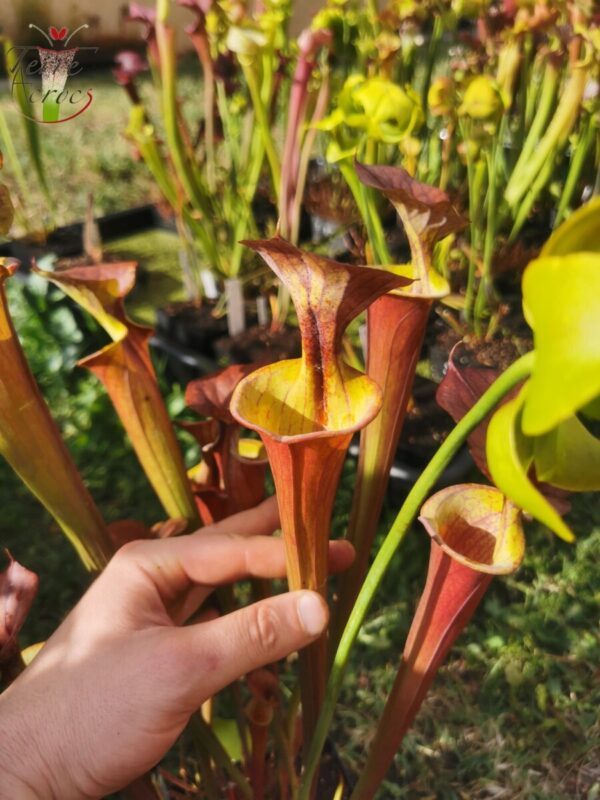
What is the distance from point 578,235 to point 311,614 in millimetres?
408

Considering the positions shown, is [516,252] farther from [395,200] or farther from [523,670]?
[395,200]

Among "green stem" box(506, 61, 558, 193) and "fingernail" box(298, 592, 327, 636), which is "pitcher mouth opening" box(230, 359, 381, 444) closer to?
"fingernail" box(298, 592, 327, 636)

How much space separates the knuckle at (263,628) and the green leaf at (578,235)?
408 millimetres

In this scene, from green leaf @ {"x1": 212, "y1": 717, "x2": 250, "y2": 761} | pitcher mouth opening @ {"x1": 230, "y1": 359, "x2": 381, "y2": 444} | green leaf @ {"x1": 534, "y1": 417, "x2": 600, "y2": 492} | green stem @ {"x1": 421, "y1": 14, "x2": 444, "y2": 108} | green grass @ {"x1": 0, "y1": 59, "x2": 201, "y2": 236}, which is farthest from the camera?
green grass @ {"x1": 0, "y1": 59, "x2": 201, "y2": 236}

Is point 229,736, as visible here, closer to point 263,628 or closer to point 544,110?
point 263,628

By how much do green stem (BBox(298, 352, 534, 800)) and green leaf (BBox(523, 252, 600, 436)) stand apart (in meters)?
0.03

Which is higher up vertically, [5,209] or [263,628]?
[5,209]

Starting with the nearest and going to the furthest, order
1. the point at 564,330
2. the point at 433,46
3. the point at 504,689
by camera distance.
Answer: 1. the point at 564,330
2. the point at 504,689
3. the point at 433,46

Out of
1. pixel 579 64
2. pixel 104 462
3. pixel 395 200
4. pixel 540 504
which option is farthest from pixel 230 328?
pixel 540 504

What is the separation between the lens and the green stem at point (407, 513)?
14.0 inches

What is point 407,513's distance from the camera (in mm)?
458

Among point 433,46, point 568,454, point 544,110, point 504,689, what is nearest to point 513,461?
point 568,454

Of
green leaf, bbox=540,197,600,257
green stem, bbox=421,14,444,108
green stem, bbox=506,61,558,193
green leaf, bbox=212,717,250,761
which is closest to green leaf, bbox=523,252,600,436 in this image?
green leaf, bbox=540,197,600,257

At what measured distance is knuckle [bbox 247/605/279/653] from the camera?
22.4 inches
